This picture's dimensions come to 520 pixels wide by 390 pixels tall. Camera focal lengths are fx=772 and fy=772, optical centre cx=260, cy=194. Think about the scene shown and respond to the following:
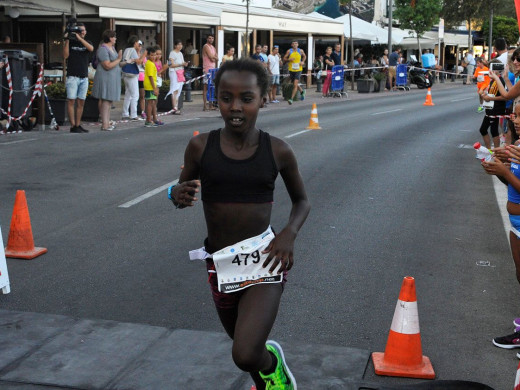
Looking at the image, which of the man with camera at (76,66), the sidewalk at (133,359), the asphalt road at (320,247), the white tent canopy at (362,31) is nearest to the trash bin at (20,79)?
the man with camera at (76,66)

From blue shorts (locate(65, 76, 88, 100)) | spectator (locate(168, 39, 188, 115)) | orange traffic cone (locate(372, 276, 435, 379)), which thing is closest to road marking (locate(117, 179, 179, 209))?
orange traffic cone (locate(372, 276, 435, 379))

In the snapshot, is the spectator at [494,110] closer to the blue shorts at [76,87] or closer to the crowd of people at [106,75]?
the crowd of people at [106,75]

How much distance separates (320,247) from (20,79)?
1014cm

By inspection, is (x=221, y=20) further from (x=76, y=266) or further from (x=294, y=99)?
(x=76, y=266)

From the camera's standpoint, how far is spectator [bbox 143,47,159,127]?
682 inches

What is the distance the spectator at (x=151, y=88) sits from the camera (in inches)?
682

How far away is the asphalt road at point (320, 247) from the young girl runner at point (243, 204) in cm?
137

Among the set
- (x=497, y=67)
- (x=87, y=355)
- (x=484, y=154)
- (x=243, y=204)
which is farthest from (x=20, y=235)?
(x=497, y=67)

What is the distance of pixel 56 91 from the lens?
54.9 ft

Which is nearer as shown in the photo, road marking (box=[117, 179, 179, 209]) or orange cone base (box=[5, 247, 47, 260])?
orange cone base (box=[5, 247, 47, 260])

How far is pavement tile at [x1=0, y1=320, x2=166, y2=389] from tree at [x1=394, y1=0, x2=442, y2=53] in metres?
43.4

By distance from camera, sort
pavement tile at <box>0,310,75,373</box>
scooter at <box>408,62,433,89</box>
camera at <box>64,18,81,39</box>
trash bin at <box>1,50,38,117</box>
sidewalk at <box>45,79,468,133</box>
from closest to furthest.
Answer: pavement tile at <box>0,310,75,373</box>, camera at <box>64,18,81,39</box>, trash bin at <box>1,50,38,117</box>, sidewalk at <box>45,79,468,133</box>, scooter at <box>408,62,433,89</box>

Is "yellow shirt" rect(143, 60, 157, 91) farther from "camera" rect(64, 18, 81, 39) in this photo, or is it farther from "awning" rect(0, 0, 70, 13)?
"awning" rect(0, 0, 70, 13)

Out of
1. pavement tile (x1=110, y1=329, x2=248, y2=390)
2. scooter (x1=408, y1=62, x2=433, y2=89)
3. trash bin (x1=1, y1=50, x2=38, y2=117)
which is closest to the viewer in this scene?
pavement tile (x1=110, y1=329, x2=248, y2=390)
